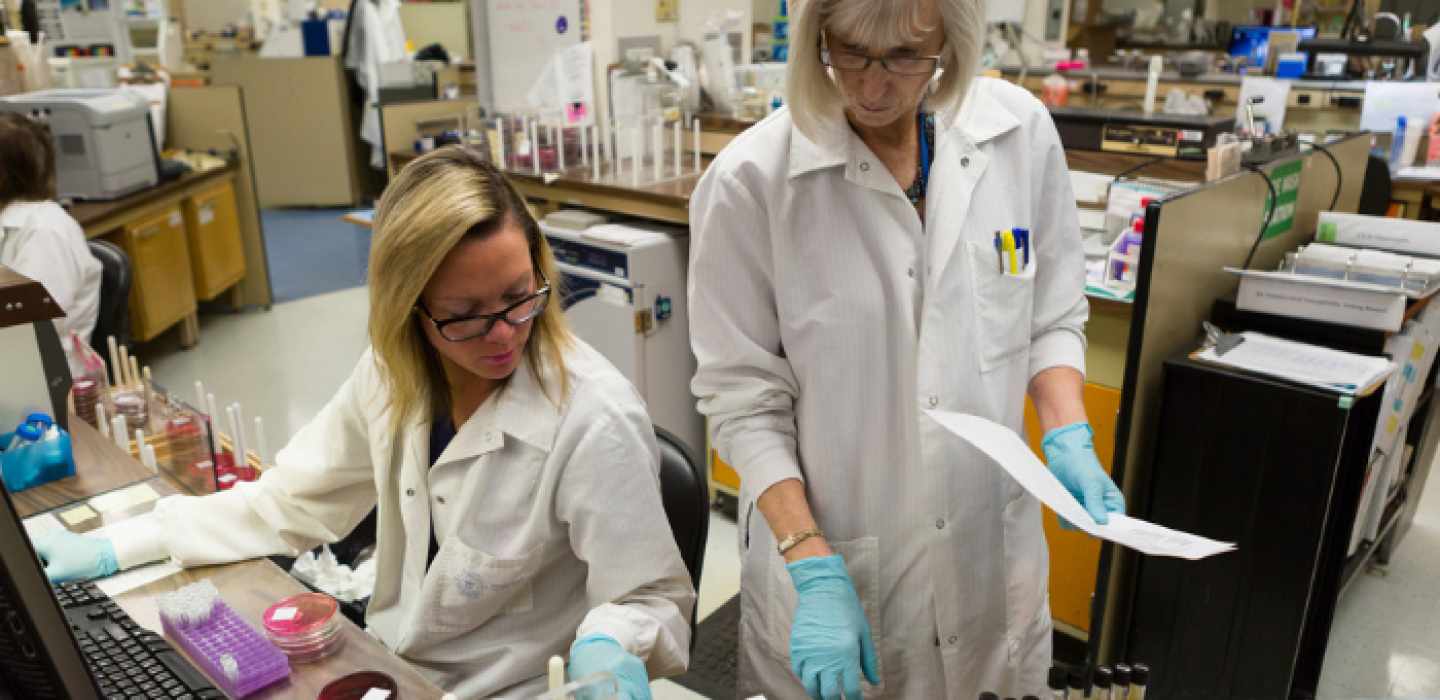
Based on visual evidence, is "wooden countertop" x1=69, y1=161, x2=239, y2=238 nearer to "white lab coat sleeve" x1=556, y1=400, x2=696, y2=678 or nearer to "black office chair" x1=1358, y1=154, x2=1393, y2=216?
"white lab coat sleeve" x1=556, y1=400, x2=696, y2=678

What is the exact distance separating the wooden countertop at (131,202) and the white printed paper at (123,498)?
2.43 meters

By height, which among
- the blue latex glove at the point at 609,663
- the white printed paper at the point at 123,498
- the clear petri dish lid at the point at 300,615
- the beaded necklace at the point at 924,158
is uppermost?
the beaded necklace at the point at 924,158

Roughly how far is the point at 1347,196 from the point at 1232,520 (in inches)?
46.0

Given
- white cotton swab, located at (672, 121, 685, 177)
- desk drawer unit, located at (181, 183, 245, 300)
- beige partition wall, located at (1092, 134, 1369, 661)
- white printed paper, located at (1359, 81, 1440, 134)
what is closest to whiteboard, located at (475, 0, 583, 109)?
white cotton swab, located at (672, 121, 685, 177)

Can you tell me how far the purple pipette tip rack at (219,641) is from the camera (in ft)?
3.48

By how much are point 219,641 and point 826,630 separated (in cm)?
69

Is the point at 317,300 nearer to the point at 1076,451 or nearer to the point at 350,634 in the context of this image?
the point at 350,634

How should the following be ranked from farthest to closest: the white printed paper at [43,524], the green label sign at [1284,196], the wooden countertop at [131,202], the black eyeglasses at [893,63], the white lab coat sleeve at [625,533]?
the wooden countertop at [131,202]
the green label sign at [1284,196]
the white printed paper at [43,524]
the white lab coat sleeve at [625,533]
the black eyeglasses at [893,63]

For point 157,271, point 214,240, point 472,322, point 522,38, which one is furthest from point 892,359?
point 214,240

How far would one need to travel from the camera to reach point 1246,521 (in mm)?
1769

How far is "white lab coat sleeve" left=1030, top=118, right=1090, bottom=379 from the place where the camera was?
123 centimetres

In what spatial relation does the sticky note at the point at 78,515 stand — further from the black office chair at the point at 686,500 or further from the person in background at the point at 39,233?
the person in background at the point at 39,233

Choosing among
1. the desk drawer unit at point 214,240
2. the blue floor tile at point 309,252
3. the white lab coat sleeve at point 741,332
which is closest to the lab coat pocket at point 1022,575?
the white lab coat sleeve at point 741,332

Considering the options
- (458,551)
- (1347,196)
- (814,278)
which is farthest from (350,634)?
(1347,196)
